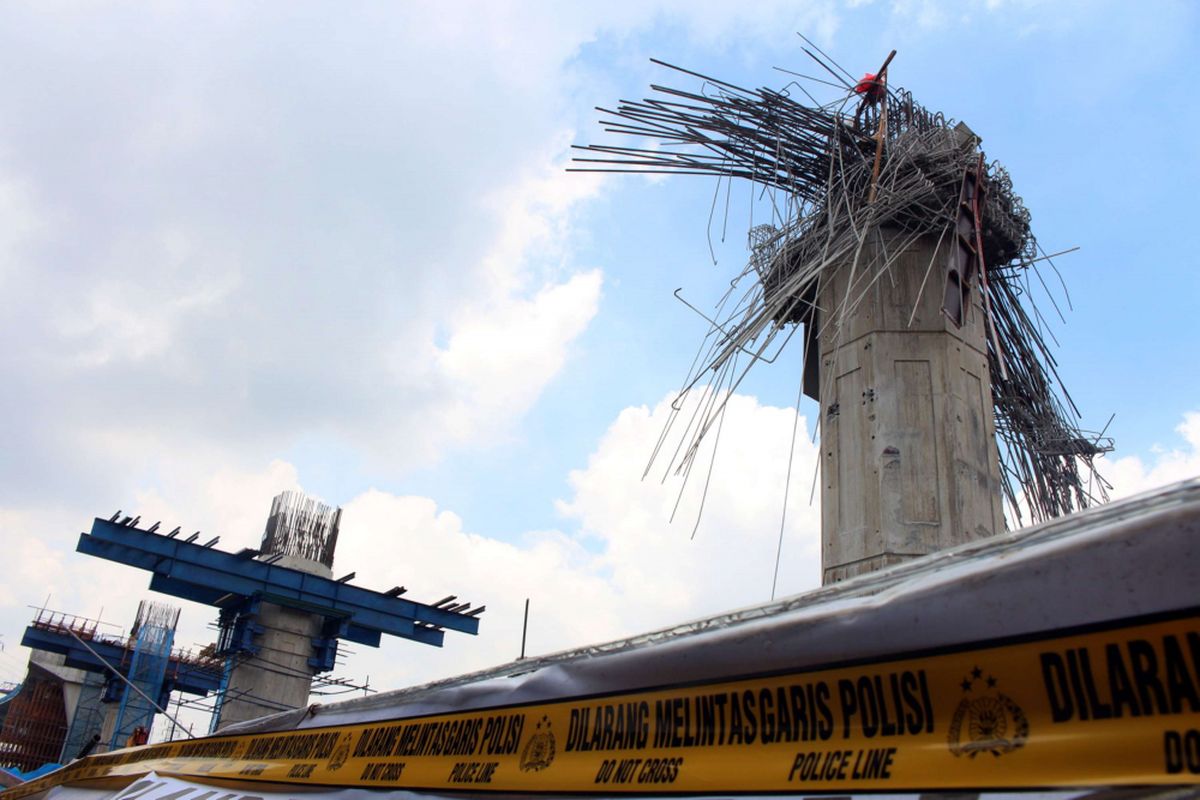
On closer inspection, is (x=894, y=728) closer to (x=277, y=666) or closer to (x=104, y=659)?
(x=277, y=666)

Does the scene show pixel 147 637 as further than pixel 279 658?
Yes

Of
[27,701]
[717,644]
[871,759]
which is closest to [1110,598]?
[871,759]

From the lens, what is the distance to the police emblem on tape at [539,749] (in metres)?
3.31

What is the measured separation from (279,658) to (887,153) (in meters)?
19.5

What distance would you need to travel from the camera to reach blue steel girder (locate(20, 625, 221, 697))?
30141 mm

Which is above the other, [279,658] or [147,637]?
[147,637]

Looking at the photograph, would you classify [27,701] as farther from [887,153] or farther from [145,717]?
[887,153]

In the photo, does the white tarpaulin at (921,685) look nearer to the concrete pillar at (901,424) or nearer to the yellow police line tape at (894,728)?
the yellow police line tape at (894,728)

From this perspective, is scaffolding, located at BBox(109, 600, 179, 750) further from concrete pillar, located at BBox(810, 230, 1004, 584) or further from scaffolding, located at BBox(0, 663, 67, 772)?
concrete pillar, located at BBox(810, 230, 1004, 584)

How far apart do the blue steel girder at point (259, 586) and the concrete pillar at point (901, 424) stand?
17579mm

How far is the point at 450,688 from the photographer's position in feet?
14.0

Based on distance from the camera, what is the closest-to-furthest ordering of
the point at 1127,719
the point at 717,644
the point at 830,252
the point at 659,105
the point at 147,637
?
the point at 1127,719
the point at 717,644
the point at 830,252
the point at 659,105
the point at 147,637

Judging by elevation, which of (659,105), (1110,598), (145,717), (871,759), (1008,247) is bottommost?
(871,759)

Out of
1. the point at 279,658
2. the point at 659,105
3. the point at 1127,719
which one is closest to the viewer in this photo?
the point at 1127,719
